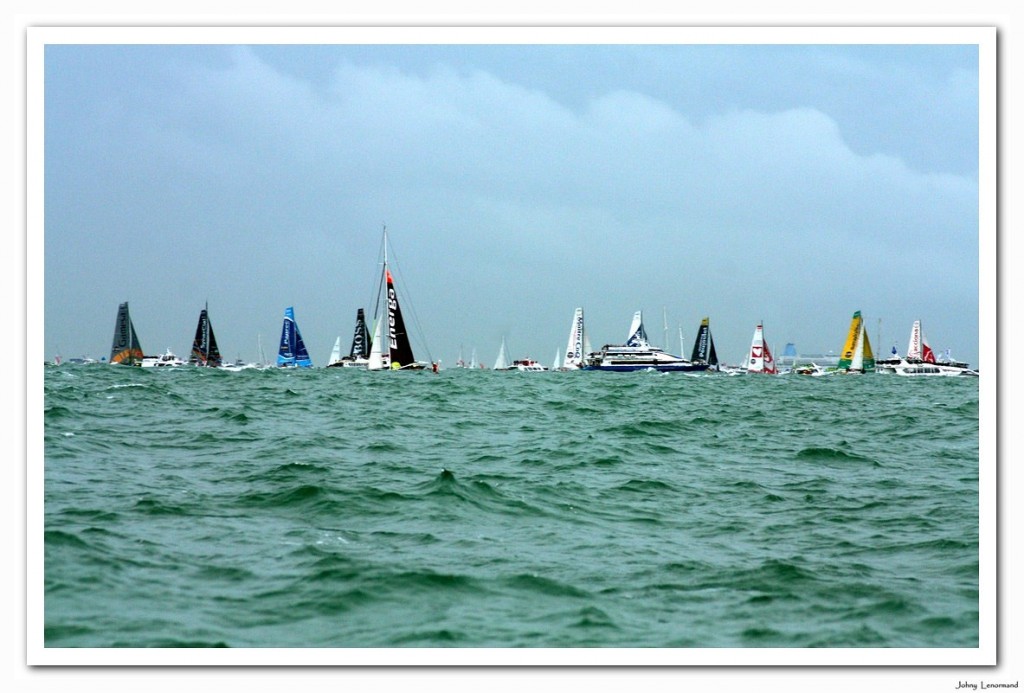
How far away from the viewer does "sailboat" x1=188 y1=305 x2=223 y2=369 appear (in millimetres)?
92062

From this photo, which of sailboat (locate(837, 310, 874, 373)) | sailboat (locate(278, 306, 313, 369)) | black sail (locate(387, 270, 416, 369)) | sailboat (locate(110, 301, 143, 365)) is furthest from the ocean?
sailboat (locate(278, 306, 313, 369))

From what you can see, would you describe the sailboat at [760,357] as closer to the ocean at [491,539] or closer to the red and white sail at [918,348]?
the red and white sail at [918,348]

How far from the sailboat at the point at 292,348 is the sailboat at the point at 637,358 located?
3385 cm

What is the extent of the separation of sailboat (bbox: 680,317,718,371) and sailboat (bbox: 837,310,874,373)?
65.8ft

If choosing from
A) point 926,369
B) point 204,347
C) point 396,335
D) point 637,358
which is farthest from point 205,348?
point 926,369

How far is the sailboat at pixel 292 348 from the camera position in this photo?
9762cm

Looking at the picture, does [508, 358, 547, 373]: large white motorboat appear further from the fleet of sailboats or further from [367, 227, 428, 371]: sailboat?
[367, 227, 428, 371]: sailboat

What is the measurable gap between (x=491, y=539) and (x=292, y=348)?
90322 mm

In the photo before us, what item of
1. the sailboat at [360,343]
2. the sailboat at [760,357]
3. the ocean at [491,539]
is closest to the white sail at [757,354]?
the sailboat at [760,357]

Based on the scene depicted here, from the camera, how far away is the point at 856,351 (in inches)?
3536

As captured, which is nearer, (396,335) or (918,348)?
(396,335)

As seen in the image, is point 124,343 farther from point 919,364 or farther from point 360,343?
point 919,364
